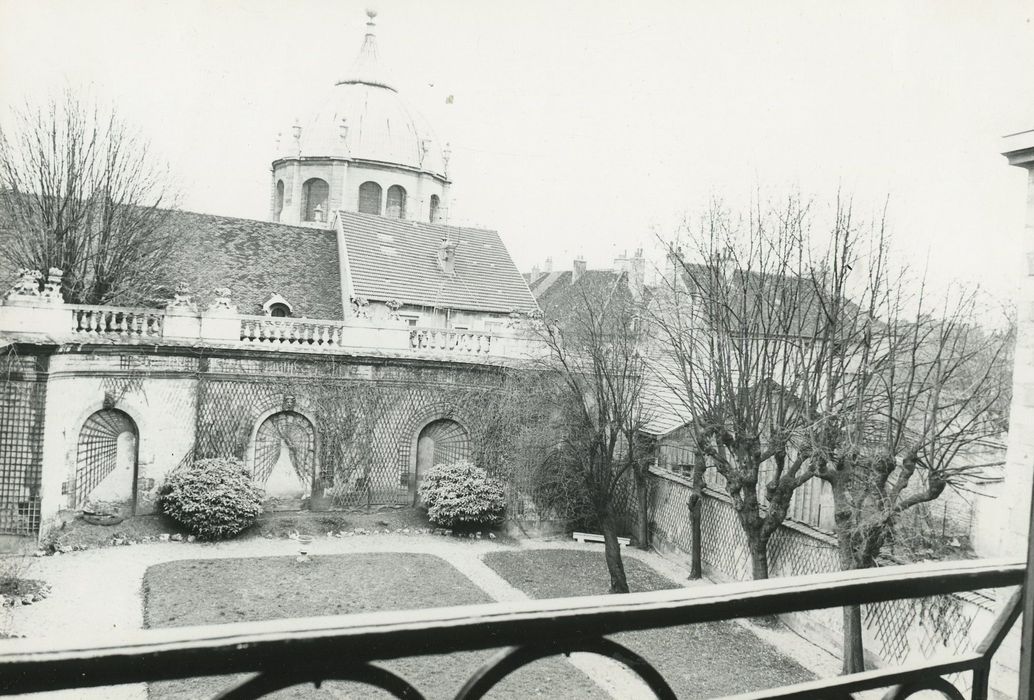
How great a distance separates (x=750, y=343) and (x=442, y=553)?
7896 mm

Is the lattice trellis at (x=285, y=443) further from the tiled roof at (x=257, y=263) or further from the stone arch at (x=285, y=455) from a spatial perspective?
the tiled roof at (x=257, y=263)

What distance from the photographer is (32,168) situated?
57.7 feet

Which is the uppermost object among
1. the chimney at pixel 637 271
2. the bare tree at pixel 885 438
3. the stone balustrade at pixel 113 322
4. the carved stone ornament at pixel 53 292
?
the chimney at pixel 637 271

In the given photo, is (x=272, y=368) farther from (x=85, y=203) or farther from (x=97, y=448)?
(x=85, y=203)

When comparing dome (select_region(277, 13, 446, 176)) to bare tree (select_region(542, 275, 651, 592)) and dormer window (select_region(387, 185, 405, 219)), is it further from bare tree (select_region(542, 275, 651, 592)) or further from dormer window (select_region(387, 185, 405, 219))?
bare tree (select_region(542, 275, 651, 592))

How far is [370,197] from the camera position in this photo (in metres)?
31.4

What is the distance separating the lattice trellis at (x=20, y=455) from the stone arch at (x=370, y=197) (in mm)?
18031

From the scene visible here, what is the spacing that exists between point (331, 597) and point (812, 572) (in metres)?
8.15

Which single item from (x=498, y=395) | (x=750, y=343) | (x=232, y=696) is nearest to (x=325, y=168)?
(x=498, y=395)

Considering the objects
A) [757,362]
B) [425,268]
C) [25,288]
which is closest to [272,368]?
[25,288]

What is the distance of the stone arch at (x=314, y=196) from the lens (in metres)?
31.2

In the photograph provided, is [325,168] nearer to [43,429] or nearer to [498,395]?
[498,395]

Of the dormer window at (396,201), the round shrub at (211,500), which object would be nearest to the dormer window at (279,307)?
the round shrub at (211,500)

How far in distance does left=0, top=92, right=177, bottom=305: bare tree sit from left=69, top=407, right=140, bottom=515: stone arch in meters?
4.08
